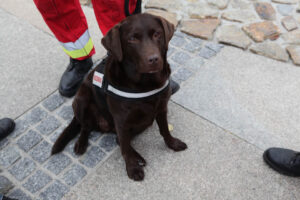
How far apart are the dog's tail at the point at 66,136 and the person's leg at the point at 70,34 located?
0.52 m

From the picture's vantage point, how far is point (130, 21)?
1.63 m

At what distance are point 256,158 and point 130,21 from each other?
1538 millimetres

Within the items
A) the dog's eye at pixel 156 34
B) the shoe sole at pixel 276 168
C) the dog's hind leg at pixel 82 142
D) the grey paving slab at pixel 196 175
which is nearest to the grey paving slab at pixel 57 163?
the dog's hind leg at pixel 82 142

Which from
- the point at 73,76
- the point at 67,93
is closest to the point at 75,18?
the point at 73,76

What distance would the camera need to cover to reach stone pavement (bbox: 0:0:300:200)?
2088 mm

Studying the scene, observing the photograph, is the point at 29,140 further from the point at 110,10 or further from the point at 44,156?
the point at 110,10

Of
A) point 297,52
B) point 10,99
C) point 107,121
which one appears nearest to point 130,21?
point 107,121

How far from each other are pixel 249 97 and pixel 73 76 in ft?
6.12

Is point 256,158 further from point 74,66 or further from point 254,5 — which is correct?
point 254,5

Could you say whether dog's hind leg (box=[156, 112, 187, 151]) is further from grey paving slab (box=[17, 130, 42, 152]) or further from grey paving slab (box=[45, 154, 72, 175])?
grey paving slab (box=[17, 130, 42, 152])

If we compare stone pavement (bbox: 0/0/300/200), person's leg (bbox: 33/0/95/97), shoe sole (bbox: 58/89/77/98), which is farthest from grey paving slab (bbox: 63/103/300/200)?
person's leg (bbox: 33/0/95/97)

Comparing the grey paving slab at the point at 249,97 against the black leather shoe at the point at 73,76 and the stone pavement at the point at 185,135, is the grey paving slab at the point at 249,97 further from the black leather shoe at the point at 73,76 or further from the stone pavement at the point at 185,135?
the black leather shoe at the point at 73,76

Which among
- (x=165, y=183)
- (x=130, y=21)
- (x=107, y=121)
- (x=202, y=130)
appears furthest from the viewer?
(x=202, y=130)

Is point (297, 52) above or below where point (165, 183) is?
below
